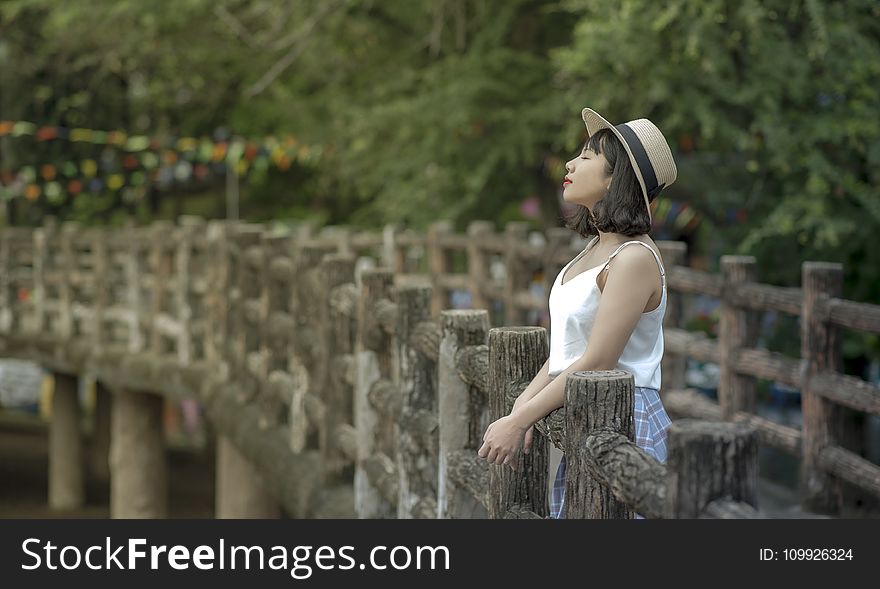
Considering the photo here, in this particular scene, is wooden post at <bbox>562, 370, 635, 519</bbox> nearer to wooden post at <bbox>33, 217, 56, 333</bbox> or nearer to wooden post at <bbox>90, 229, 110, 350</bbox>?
wooden post at <bbox>90, 229, 110, 350</bbox>

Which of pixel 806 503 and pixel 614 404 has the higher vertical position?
pixel 614 404

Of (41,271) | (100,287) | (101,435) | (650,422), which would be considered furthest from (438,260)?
(101,435)

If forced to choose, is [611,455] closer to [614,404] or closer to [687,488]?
[614,404]

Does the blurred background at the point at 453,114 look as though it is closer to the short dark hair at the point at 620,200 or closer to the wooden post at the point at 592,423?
the short dark hair at the point at 620,200

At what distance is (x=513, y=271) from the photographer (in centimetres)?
988

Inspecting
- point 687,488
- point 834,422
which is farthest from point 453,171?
point 687,488

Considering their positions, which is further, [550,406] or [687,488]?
[550,406]

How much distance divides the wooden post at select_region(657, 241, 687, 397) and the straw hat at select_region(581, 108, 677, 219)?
4.53 metres

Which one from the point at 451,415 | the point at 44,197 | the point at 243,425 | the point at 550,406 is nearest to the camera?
the point at 550,406

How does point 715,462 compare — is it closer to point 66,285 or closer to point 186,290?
point 186,290

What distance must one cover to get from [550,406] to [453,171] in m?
9.80

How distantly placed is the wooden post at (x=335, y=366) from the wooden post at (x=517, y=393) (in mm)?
3013

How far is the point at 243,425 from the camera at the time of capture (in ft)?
29.8

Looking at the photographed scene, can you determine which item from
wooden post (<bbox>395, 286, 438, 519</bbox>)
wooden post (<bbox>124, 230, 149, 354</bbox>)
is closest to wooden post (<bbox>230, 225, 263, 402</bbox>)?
wooden post (<bbox>124, 230, 149, 354</bbox>)
